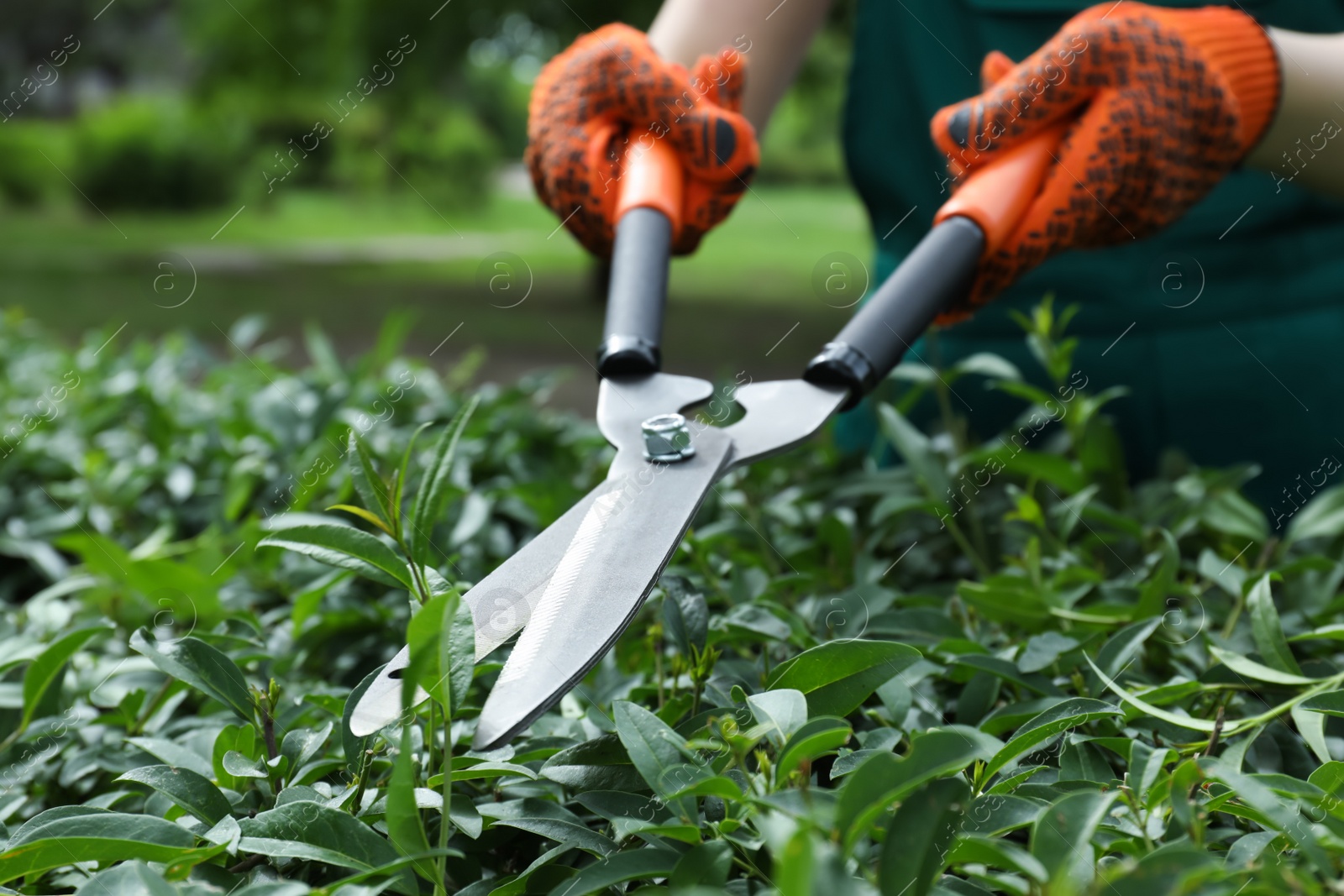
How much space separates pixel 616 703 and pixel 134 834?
0.86 ft

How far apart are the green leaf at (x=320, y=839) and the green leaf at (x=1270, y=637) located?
1.89 ft

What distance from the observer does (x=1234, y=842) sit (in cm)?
55

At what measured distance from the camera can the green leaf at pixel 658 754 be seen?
0.52 metres

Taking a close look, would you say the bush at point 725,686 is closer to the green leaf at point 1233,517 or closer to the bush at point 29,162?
the green leaf at point 1233,517

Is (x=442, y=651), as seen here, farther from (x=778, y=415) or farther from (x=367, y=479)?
(x=778, y=415)

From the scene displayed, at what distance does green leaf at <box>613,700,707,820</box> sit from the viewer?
0.52 metres

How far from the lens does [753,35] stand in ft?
4.82

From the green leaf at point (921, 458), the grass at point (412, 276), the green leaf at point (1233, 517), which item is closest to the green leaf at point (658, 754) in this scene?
the green leaf at point (921, 458)

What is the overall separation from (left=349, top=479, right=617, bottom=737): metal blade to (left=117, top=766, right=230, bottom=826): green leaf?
0.12 m

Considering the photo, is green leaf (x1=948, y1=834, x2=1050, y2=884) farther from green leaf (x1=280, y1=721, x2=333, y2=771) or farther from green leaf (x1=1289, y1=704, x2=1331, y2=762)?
green leaf (x1=280, y1=721, x2=333, y2=771)

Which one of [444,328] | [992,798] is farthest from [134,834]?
[444,328]

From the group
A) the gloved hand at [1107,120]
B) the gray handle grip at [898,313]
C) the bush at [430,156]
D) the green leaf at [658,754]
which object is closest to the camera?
the green leaf at [658,754]

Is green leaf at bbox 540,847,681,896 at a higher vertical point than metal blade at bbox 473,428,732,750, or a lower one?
lower

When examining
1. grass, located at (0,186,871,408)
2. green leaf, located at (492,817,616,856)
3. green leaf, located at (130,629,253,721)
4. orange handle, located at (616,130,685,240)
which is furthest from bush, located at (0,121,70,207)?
green leaf, located at (492,817,616,856)
